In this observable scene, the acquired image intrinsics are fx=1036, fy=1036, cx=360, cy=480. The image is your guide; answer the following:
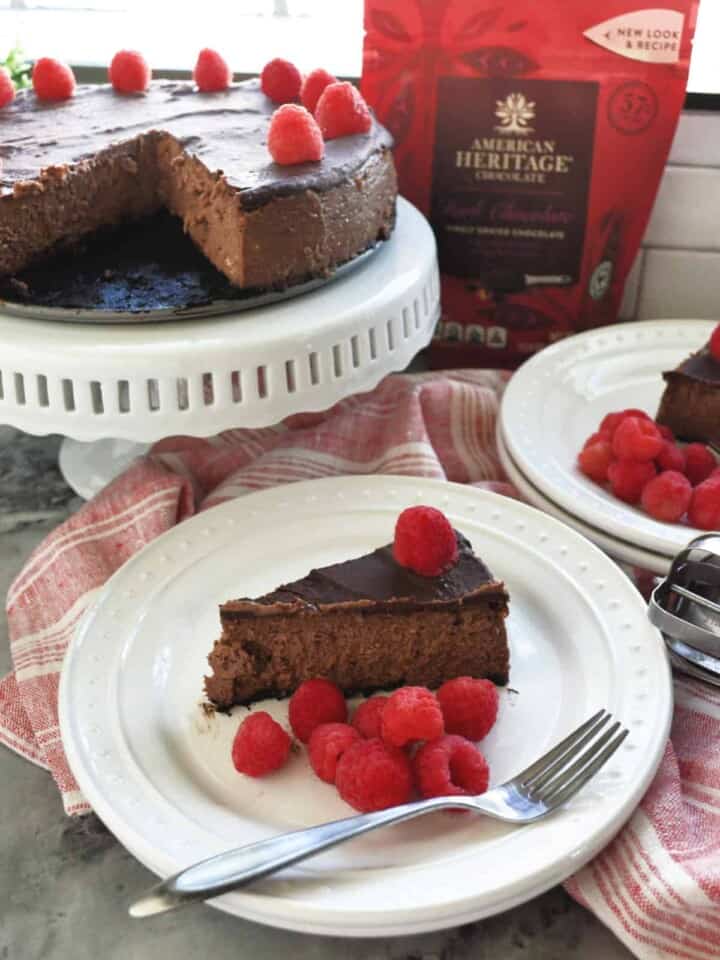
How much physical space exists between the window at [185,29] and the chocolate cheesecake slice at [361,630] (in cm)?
114

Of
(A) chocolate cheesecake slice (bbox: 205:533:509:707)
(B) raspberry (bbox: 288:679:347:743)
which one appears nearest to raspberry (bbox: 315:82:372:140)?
(A) chocolate cheesecake slice (bbox: 205:533:509:707)

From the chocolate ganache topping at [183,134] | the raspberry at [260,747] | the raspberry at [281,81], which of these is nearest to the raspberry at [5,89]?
the chocolate ganache topping at [183,134]

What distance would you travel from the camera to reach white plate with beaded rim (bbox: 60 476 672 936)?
0.83 meters

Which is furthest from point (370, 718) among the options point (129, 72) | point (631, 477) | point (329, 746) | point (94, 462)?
point (129, 72)

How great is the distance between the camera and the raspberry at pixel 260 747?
3.17 ft

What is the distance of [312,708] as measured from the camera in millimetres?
1004

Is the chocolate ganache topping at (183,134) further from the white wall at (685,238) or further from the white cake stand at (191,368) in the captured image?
the white wall at (685,238)

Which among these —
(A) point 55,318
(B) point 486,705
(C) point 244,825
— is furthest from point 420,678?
(A) point 55,318

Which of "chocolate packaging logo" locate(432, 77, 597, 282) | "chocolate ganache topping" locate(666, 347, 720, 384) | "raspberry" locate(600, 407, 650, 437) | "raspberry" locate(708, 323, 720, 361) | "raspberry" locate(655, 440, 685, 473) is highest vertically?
"chocolate packaging logo" locate(432, 77, 597, 282)

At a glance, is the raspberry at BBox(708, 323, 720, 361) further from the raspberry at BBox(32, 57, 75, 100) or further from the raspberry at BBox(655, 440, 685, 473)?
the raspberry at BBox(32, 57, 75, 100)

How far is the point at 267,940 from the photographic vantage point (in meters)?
0.88

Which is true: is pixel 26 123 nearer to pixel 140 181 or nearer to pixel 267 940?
pixel 140 181

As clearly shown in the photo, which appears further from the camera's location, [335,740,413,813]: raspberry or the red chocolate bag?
the red chocolate bag

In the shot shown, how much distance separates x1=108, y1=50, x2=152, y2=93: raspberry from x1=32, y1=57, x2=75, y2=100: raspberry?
0.25 feet
